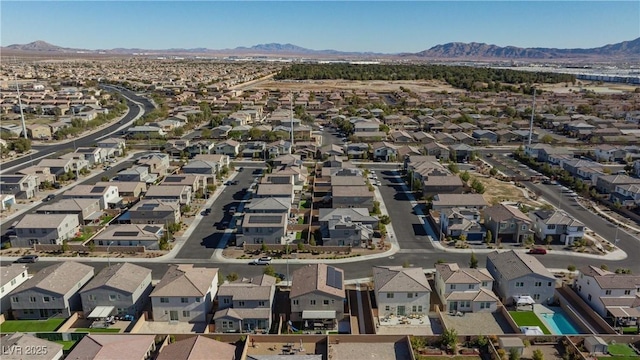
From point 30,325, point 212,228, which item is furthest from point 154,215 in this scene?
point 30,325

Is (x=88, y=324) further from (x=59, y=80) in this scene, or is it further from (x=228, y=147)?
(x=59, y=80)

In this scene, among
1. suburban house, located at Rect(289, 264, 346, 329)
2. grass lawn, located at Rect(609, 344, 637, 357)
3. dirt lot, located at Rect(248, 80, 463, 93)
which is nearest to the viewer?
grass lawn, located at Rect(609, 344, 637, 357)

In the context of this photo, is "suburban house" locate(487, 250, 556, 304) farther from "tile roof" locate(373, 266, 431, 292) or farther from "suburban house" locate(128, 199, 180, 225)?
"suburban house" locate(128, 199, 180, 225)

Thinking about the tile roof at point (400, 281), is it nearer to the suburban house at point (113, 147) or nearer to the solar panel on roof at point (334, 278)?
the solar panel on roof at point (334, 278)

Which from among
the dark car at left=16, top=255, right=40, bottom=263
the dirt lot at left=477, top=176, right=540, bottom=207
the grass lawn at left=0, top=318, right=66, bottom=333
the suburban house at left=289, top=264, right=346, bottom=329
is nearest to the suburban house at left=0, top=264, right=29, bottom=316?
the grass lawn at left=0, top=318, right=66, bottom=333

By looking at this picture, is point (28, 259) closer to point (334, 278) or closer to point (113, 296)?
point (113, 296)

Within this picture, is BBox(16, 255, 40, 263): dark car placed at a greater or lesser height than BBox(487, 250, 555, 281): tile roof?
lesser
